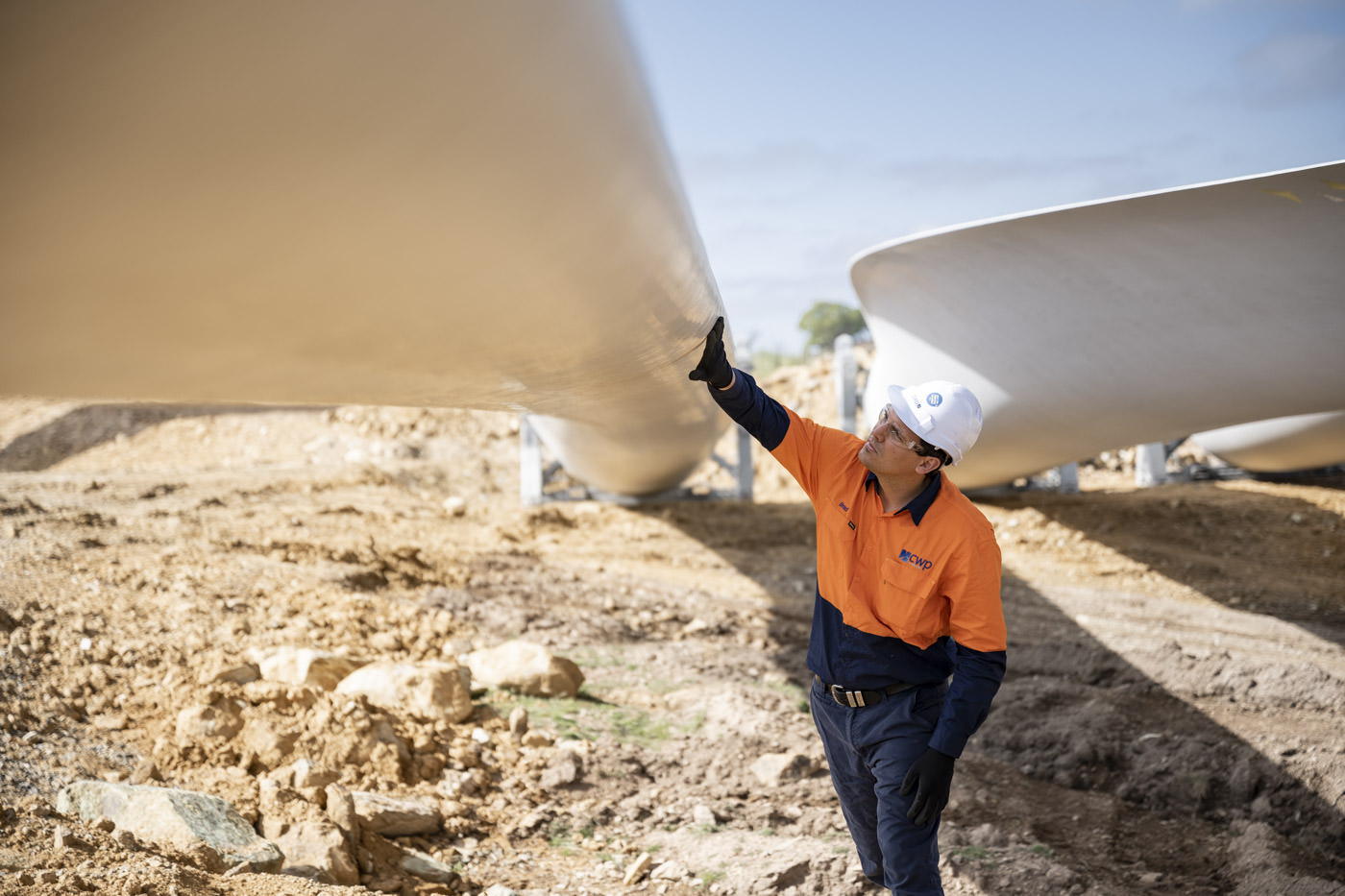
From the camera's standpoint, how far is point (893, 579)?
7.89 ft

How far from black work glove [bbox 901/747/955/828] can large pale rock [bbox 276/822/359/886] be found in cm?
160

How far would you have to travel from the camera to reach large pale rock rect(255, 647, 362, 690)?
3.99 meters

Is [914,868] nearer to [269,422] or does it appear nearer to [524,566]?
[524,566]

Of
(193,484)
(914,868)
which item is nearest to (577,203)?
(914,868)

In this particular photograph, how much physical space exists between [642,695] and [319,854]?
224 centimetres

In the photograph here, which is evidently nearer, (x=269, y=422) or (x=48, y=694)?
(x=48, y=694)

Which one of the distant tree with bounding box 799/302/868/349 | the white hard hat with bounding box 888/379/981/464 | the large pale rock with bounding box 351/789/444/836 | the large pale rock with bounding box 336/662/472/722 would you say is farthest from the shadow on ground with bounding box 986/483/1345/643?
the distant tree with bounding box 799/302/868/349

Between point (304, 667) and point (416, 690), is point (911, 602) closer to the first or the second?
point (416, 690)

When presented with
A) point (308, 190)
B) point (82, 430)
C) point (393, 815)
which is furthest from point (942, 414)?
point (82, 430)

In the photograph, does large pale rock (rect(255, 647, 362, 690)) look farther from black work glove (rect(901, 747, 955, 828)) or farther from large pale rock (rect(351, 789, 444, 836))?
black work glove (rect(901, 747, 955, 828))

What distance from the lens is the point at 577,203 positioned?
2.06 metres

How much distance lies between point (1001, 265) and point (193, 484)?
304 inches

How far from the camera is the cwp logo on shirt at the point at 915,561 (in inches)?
92.4

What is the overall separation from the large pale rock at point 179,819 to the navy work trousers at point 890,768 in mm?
1604
